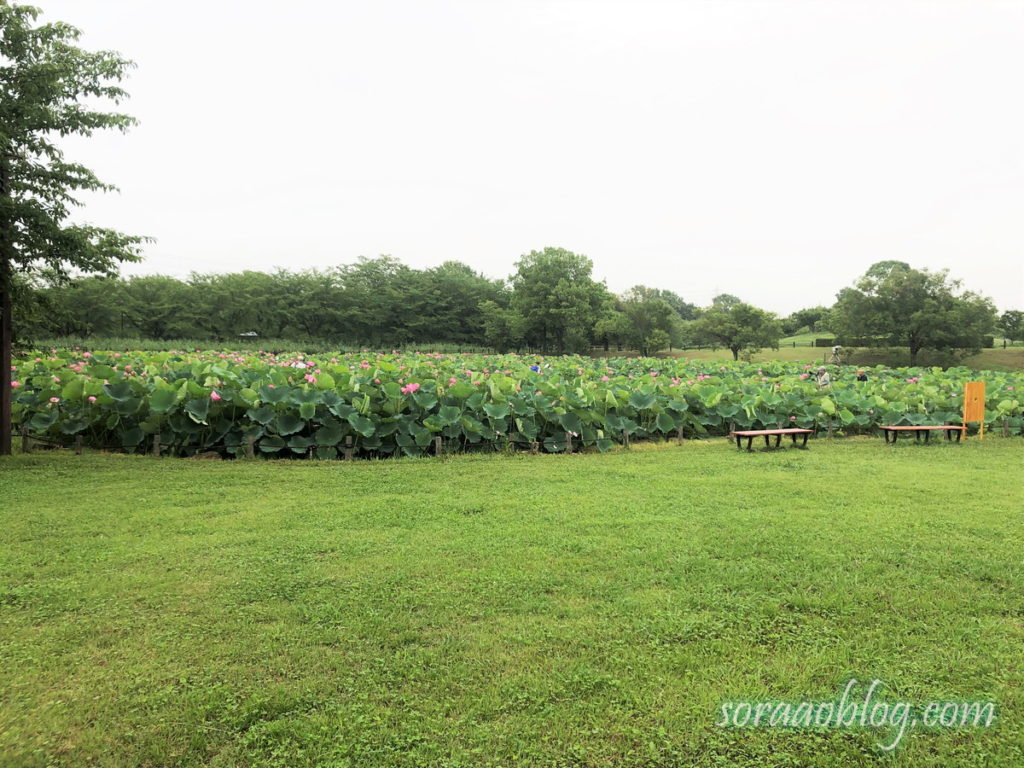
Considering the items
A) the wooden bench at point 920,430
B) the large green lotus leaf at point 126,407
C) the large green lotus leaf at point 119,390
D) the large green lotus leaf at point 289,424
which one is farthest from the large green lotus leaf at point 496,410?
the wooden bench at point 920,430

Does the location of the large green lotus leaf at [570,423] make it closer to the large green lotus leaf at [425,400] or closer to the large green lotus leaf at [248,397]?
Result: the large green lotus leaf at [425,400]

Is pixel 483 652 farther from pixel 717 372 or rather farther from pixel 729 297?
pixel 729 297

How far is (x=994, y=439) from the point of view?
11211 mm

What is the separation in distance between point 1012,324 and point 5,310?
212 feet

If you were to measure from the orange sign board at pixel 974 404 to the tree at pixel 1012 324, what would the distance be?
154ft

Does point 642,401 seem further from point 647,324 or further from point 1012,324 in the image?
point 1012,324

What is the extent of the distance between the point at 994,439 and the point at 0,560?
14.1 metres

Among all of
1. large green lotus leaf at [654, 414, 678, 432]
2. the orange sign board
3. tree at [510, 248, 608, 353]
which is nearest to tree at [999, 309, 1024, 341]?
tree at [510, 248, 608, 353]

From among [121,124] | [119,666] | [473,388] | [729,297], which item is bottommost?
[119,666]

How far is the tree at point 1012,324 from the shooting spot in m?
48.7

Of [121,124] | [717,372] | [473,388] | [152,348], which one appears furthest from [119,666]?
[152,348]

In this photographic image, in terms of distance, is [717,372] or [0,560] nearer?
[0,560]

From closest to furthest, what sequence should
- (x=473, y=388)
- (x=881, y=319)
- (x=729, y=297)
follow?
(x=473, y=388)
(x=881, y=319)
(x=729, y=297)

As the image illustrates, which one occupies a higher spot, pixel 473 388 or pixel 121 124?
pixel 121 124
